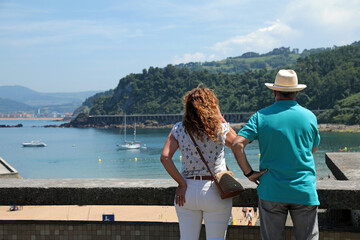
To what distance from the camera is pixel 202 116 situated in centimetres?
313

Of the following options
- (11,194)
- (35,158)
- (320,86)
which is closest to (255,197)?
(11,194)

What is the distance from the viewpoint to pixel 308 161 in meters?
2.96

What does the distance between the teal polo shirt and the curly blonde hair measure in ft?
0.69

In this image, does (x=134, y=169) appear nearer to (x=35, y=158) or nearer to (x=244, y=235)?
(x=35, y=158)

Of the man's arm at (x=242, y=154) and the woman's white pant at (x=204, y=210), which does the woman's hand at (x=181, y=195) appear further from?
the man's arm at (x=242, y=154)

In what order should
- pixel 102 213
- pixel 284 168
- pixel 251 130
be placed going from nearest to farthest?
pixel 284 168 → pixel 251 130 → pixel 102 213

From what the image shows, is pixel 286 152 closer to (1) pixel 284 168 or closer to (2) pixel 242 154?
(1) pixel 284 168

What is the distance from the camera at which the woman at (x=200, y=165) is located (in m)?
3.06

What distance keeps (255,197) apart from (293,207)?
51 cm

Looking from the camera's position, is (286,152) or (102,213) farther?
(102,213)

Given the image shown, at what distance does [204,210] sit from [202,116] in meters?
0.60

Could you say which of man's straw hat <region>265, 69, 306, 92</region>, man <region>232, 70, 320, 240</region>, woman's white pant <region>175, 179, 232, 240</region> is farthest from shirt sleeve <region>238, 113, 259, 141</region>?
woman's white pant <region>175, 179, 232, 240</region>

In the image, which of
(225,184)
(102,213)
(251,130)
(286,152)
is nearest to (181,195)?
(225,184)

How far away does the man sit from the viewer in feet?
9.51
